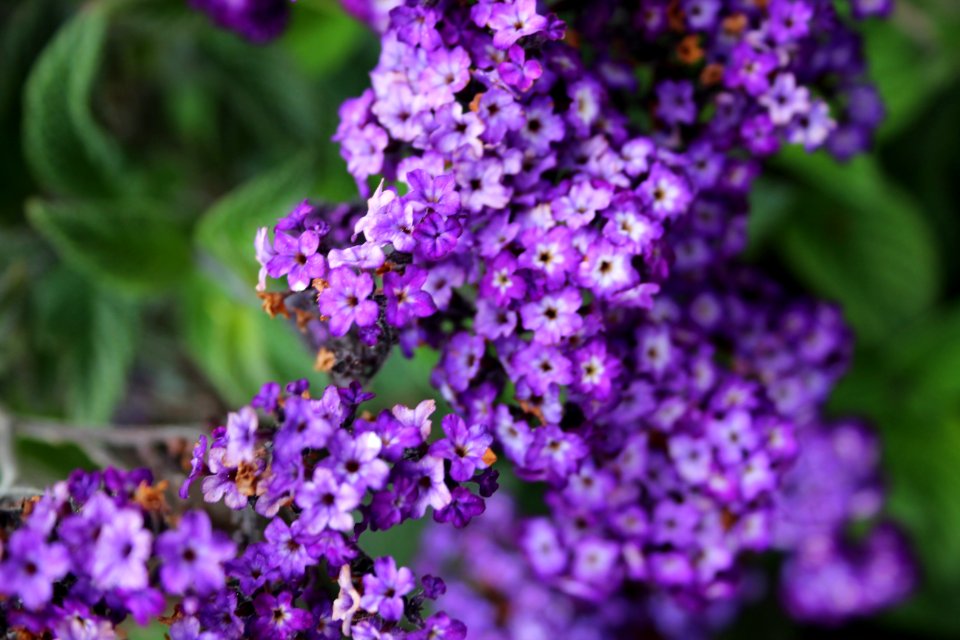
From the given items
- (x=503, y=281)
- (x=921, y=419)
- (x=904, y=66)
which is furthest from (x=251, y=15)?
(x=921, y=419)

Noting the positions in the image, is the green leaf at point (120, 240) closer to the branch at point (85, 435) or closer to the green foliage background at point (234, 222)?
the green foliage background at point (234, 222)

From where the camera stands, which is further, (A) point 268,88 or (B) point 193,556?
(A) point 268,88

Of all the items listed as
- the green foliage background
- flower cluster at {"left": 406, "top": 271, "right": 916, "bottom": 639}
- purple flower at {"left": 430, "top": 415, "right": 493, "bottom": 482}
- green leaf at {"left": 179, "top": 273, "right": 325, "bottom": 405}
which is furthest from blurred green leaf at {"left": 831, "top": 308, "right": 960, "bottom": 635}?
purple flower at {"left": 430, "top": 415, "right": 493, "bottom": 482}

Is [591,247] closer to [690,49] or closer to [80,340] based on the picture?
[690,49]

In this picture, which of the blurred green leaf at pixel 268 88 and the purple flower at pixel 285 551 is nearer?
the purple flower at pixel 285 551

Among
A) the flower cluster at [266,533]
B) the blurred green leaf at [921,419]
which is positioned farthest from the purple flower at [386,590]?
the blurred green leaf at [921,419]
